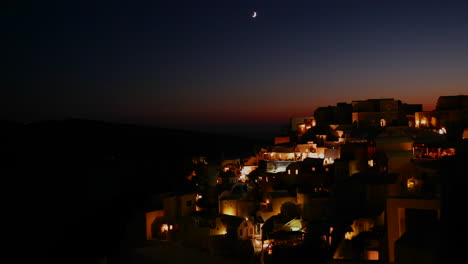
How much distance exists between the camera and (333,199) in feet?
61.6

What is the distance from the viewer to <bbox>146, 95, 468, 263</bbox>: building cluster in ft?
38.2

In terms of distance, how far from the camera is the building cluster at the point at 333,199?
38.2ft

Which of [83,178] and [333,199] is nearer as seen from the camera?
[333,199]

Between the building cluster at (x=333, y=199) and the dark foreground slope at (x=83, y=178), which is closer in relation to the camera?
the building cluster at (x=333, y=199)

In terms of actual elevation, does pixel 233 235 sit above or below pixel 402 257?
below

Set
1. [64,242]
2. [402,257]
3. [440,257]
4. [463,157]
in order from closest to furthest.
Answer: [440,257], [463,157], [402,257], [64,242]

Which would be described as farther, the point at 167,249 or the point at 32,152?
the point at 32,152

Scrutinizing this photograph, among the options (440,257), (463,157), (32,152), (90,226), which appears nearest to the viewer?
(440,257)

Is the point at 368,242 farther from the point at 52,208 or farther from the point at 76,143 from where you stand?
the point at 76,143

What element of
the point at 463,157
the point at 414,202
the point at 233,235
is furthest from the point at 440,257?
the point at 233,235

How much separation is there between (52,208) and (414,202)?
51247mm

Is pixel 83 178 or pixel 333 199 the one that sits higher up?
pixel 333 199

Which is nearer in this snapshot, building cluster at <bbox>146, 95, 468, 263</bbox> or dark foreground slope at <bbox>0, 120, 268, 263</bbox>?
building cluster at <bbox>146, 95, 468, 263</bbox>

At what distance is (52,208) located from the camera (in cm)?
5206
